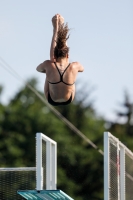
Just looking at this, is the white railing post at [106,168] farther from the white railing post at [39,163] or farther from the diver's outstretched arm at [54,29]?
the diver's outstretched arm at [54,29]

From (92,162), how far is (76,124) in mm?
3568

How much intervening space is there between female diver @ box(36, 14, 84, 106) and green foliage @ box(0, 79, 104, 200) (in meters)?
30.7

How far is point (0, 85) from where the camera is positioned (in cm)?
4703

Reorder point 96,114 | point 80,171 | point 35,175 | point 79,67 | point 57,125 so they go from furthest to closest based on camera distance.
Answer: point 96,114, point 57,125, point 80,171, point 35,175, point 79,67

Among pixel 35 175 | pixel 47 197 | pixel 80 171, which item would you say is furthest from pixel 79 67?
pixel 80 171

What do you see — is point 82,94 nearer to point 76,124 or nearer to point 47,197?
point 76,124

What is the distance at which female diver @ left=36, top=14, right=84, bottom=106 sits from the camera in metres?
10.8

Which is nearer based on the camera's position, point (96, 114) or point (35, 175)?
point (35, 175)

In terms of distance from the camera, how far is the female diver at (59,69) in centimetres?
1080

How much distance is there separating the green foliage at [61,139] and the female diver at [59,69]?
30675mm

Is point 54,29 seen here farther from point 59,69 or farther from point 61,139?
point 61,139

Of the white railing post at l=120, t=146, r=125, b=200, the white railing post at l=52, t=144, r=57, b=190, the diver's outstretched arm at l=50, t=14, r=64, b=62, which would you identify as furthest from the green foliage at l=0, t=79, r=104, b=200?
the diver's outstretched arm at l=50, t=14, r=64, b=62

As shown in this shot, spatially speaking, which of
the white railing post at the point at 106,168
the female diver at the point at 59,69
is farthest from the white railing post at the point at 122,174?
the female diver at the point at 59,69

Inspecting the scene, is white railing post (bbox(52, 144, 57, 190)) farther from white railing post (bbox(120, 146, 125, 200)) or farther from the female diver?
the female diver
